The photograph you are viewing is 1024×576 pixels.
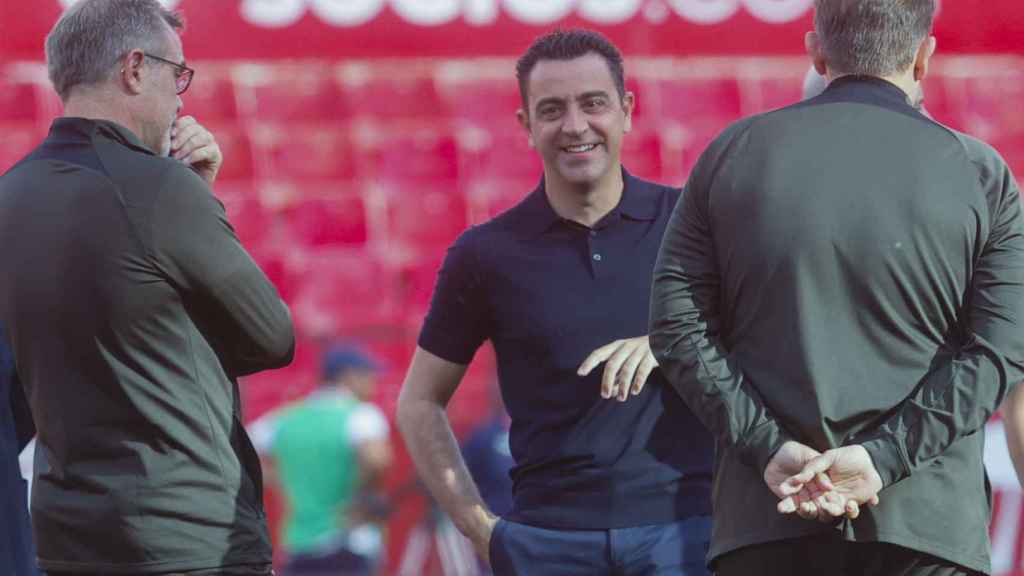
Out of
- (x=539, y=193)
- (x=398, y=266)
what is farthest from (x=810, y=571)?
(x=398, y=266)

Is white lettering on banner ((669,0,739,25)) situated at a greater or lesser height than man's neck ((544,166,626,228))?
greater

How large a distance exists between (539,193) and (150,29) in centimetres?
91

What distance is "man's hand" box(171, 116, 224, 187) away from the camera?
9.60 feet

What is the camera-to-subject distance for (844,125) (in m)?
2.45

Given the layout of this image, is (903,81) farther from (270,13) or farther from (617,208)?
(270,13)

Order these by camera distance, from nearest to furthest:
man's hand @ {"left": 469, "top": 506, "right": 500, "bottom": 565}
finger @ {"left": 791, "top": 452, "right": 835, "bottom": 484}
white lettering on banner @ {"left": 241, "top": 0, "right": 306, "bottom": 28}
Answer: finger @ {"left": 791, "top": 452, "right": 835, "bottom": 484}, man's hand @ {"left": 469, "top": 506, "right": 500, "bottom": 565}, white lettering on banner @ {"left": 241, "top": 0, "right": 306, "bottom": 28}

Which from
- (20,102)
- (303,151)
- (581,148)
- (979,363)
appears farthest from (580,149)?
(20,102)

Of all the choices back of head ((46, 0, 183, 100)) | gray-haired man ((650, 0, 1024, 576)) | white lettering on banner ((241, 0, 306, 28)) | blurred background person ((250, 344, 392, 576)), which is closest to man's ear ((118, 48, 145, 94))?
back of head ((46, 0, 183, 100))

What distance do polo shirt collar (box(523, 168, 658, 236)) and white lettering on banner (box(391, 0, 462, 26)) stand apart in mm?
5363

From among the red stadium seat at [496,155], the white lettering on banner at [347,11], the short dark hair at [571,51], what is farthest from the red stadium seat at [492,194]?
the short dark hair at [571,51]

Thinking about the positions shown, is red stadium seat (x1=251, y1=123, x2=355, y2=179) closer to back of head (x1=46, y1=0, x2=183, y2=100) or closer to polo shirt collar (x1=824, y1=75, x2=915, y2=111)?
back of head (x1=46, y1=0, x2=183, y2=100)

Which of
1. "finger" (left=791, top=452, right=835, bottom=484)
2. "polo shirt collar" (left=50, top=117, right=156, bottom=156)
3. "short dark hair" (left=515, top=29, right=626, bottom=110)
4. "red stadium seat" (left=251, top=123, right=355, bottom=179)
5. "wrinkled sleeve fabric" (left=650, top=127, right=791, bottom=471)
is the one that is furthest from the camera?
"red stadium seat" (left=251, top=123, right=355, bottom=179)

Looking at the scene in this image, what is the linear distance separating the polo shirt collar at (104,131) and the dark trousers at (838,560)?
3.85 ft

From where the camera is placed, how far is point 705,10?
8.77 meters
